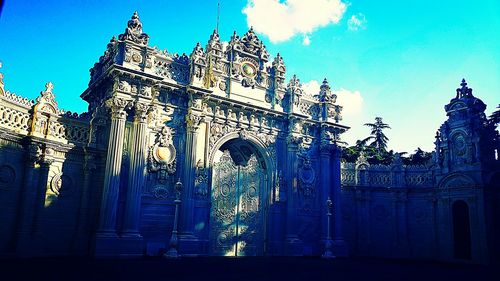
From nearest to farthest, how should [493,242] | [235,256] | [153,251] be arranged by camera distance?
1. [153,251]
2. [235,256]
3. [493,242]

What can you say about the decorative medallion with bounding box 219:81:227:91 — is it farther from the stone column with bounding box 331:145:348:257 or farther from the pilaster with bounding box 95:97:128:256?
the stone column with bounding box 331:145:348:257

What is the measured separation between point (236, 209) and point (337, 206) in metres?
6.01

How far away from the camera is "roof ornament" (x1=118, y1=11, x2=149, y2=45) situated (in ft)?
58.1

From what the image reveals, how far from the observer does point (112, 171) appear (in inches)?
640

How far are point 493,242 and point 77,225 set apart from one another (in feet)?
65.1

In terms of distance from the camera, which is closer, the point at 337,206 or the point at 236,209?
the point at 236,209

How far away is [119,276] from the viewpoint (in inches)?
419

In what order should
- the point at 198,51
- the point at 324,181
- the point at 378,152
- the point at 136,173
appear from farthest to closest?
the point at 378,152
the point at 324,181
the point at 198,51
the point at 136,173

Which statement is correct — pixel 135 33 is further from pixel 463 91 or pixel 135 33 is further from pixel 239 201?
pixel 463 91

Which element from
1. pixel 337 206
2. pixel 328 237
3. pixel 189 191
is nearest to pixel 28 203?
pixel 189 191

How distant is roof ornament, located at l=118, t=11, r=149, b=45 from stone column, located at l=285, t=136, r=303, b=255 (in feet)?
29.2

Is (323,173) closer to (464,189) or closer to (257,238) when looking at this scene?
(257,238)

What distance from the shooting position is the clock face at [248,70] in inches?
857

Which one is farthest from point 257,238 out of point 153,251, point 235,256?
point 153,251
